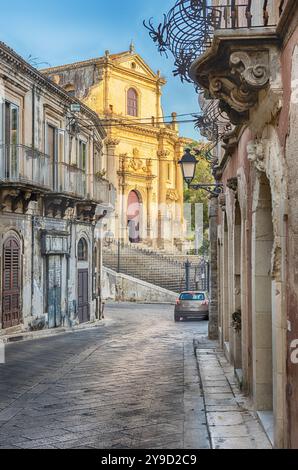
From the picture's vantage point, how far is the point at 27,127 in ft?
58.5

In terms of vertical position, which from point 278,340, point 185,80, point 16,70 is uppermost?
point 16,70

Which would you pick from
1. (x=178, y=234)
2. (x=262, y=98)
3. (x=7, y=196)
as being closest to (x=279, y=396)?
(x=262, y=98)

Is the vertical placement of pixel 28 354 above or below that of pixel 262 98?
below

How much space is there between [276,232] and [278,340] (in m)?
0.98

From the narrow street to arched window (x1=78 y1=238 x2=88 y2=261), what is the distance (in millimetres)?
5471

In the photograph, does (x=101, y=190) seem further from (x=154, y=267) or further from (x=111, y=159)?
(x=111, y=159)

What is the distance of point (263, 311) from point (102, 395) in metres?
3.29

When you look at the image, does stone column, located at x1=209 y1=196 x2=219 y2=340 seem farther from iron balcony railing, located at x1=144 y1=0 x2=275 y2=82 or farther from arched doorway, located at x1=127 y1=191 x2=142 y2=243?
arched doorway, located at x1=127 y1=191 x2=142 y2=243

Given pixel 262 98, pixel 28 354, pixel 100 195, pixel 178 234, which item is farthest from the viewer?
pixel 178 234

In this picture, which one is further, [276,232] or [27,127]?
[27,127]

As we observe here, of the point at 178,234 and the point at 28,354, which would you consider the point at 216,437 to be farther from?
the point at 178,234

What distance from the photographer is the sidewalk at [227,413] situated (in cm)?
633

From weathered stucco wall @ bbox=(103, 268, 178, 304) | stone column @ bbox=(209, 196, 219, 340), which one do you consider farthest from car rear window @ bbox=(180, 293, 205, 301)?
weathered stucco wall @ bbox=(103, 268, 178, 304)

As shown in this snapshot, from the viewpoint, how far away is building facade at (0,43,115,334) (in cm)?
1650
